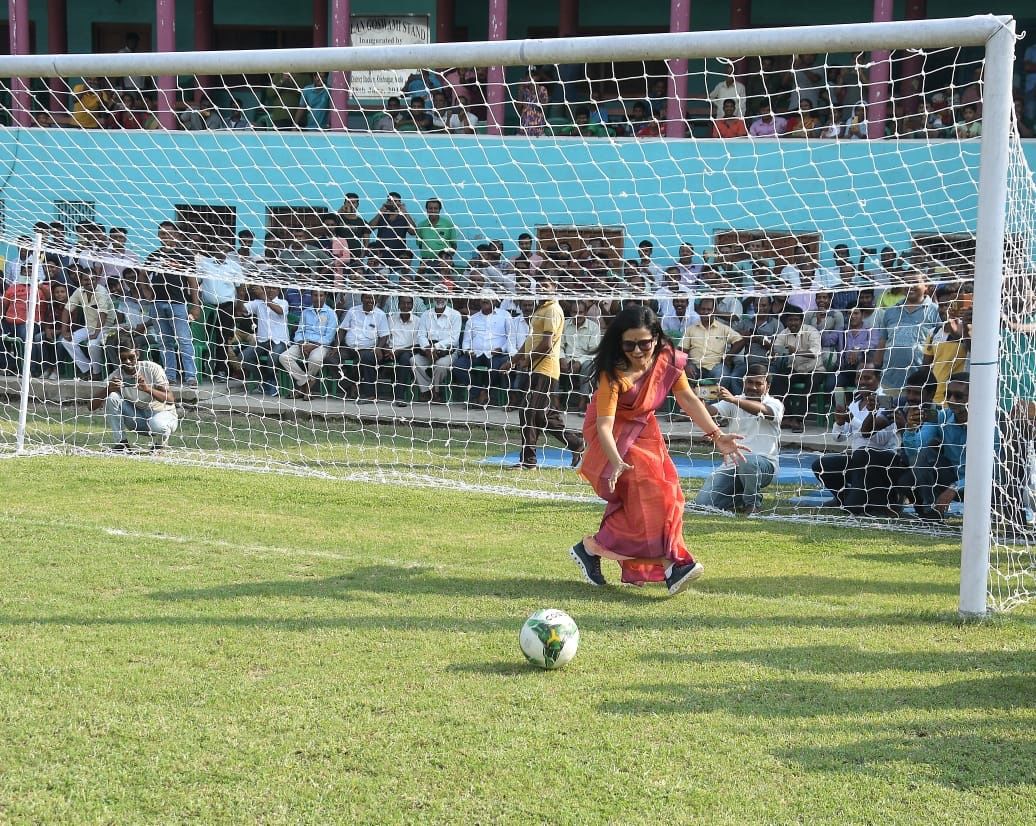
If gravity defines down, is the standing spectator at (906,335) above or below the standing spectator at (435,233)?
below

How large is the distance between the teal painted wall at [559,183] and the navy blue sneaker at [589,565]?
519cm

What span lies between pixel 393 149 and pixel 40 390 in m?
5.40

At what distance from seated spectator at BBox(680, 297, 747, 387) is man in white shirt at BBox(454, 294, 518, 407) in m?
1.88

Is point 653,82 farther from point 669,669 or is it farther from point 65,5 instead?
point 669,669

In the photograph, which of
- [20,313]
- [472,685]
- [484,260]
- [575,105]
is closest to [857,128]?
[575,105]

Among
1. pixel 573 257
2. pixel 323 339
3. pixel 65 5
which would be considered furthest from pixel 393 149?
pixel 65 5

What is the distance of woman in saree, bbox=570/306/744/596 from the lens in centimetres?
630

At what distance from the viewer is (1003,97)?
18.6ft

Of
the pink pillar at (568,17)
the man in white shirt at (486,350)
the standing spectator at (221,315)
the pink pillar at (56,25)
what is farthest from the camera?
the pink pillar at (56,25)

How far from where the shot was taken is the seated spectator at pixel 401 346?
535 inches

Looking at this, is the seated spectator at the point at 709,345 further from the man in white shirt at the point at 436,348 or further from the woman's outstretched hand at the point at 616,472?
the woman's outstretched hand at the point at 616,472

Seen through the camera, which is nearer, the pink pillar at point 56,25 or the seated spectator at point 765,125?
the seated spectator at point 765,125

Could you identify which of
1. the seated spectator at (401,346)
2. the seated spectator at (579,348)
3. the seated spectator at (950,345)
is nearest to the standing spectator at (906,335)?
the seated spectator at (950,345)

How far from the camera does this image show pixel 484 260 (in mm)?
12695
